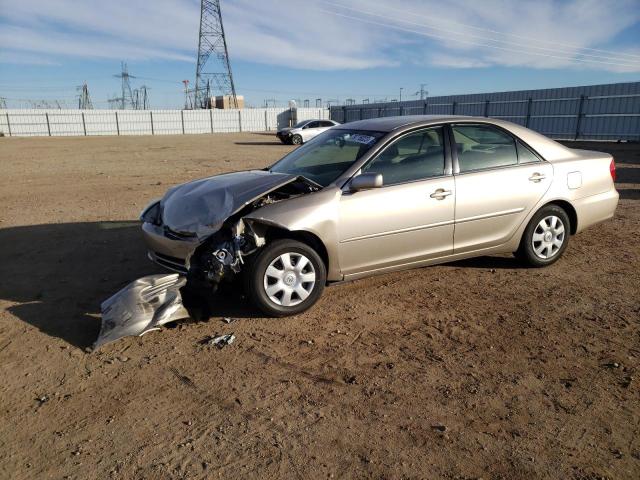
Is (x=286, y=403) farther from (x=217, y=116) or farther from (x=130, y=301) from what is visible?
(x=217, y=116)

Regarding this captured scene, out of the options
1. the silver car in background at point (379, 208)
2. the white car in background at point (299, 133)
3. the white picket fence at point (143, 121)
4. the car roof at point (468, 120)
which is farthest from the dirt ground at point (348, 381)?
the white picket fence at point (143, 121)

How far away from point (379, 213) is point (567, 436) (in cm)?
225

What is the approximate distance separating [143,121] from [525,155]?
46689 millimetres

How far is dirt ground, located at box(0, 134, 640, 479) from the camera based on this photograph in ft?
8.36

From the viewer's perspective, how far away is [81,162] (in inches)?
687

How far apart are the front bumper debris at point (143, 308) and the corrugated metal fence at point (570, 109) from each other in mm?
25242

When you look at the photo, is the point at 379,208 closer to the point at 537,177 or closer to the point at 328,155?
the point at 328,155

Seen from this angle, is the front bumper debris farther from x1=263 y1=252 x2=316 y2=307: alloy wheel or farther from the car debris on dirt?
x1=263 y1=252 x2=316 y2=307: alloy wheel

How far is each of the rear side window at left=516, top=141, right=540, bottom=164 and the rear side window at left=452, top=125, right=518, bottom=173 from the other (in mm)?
48

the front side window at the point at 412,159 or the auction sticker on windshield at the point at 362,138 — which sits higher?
the auction sticker on windshield at the point at 362,138

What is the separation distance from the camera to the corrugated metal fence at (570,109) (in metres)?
23.4

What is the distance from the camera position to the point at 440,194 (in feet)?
15.1

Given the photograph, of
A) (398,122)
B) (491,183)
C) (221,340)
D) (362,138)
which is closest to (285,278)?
(221,340)

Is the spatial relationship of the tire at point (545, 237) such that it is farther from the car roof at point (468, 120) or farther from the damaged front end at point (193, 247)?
the damaged front end at point (193, 247)
